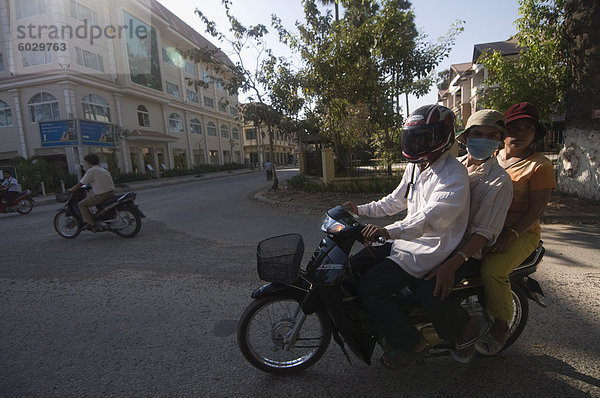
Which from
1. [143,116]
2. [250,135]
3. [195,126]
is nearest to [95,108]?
[143,116]

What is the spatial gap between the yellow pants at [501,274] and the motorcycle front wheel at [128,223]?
6.49 meters

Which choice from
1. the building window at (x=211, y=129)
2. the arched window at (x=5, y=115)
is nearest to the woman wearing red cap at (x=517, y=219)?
the arched window at (x=5, y=115)

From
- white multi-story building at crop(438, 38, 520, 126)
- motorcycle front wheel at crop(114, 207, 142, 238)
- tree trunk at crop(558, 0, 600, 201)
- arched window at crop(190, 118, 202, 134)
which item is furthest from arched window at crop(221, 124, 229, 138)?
tree trunk at crop(558, 0, 600, 201)

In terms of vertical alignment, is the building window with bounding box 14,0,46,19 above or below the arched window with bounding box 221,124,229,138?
above

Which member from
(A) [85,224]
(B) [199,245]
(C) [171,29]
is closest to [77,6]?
(C) [171,29]

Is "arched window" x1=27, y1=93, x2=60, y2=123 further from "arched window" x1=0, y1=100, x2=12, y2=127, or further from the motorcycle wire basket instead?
the motorcycle wire basket

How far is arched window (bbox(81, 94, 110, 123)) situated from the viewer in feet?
80.7

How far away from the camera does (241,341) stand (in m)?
2.19

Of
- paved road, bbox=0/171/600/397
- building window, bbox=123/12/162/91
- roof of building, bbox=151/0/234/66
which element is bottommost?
paved road, bbox=0/171/600/397

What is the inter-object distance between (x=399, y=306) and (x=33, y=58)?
31.9 meters

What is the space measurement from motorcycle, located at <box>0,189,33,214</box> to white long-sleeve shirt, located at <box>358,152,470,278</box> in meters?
13.4

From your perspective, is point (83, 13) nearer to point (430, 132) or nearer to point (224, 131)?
point (224, 131)

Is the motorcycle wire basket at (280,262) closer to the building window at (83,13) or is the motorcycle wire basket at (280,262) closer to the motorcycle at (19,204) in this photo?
the motorcycle at (19,204)

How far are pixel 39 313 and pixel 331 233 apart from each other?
3398 mm
